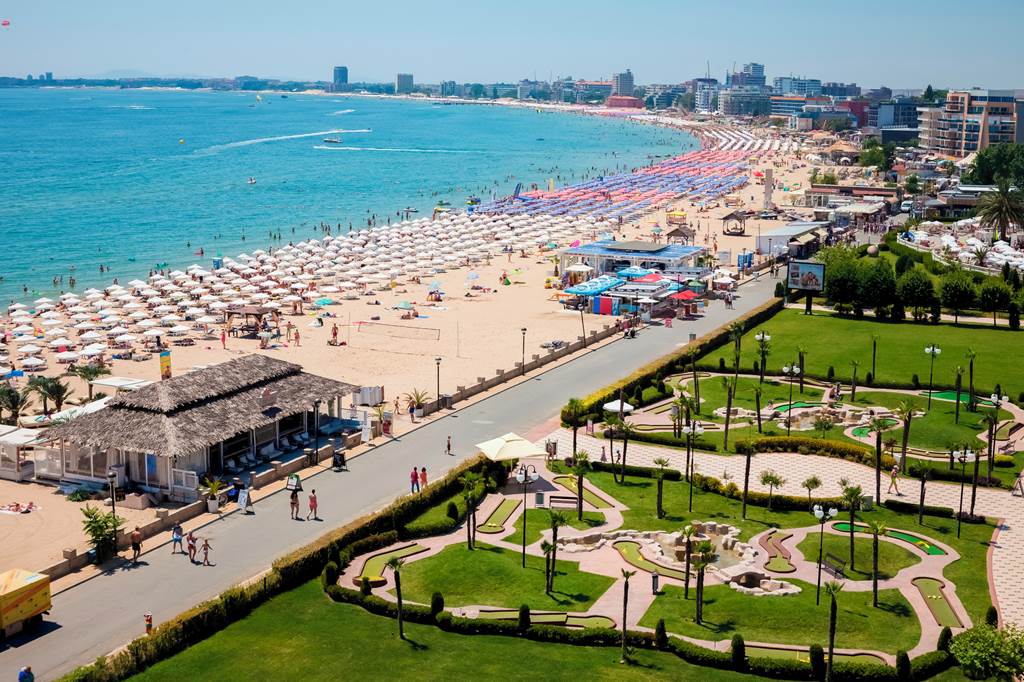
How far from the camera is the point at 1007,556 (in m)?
36.1

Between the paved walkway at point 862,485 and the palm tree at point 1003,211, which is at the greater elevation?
the palm tree at point 1003,211

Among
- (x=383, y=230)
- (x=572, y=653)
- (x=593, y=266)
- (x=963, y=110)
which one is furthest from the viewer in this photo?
(x=963, y=110)

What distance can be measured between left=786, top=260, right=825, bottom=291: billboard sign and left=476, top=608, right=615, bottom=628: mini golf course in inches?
1922

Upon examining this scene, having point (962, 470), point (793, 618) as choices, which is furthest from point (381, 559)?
point (962, 470)

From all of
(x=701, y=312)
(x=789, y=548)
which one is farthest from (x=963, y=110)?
(x=789, y=548)

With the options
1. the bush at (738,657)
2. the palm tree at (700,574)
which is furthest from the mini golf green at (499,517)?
the bush at (738,657)

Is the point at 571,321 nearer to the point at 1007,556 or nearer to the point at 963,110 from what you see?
the point at 1007,556

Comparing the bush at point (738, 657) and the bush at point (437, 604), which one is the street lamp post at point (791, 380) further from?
the bush at point (437, 604)

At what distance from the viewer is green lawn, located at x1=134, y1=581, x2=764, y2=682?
2784 cm

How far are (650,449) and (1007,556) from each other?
1581 centimetres

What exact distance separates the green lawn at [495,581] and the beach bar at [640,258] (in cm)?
5001

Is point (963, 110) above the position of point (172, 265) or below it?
above

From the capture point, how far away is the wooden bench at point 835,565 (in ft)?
113

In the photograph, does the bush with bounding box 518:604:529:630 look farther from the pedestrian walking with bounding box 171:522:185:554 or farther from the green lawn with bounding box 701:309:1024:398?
the green lawn with bounding box 701:309:1024:398
